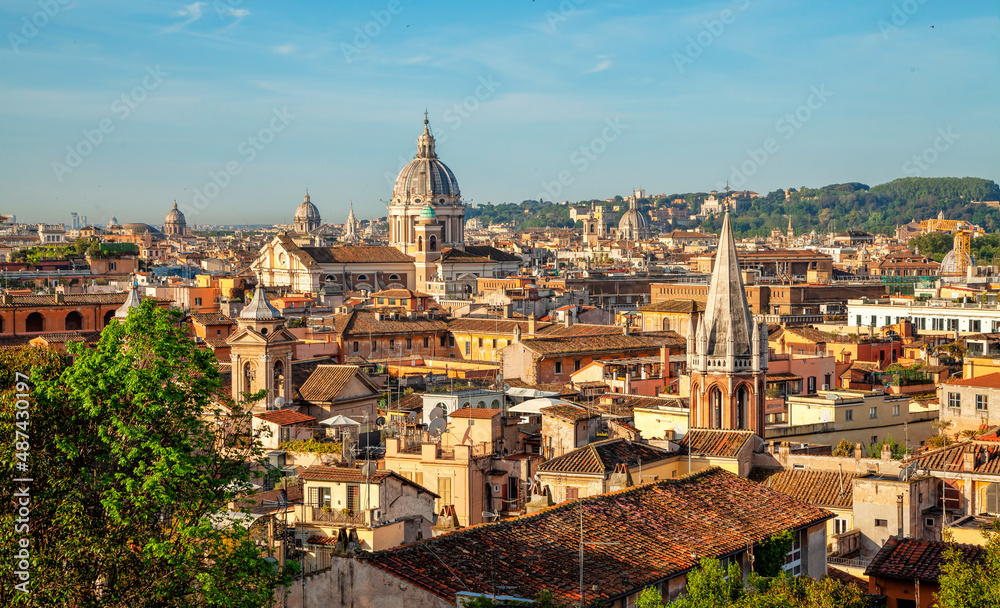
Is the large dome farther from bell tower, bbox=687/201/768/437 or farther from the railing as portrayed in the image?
the railing

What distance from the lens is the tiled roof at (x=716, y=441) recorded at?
22.5 meters

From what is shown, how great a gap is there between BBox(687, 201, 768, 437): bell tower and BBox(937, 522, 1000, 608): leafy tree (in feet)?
36.8

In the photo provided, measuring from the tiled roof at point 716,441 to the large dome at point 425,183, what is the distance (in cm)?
9120

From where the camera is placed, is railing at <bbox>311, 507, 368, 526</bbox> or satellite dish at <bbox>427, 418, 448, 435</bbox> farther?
satellite dish at <bbox>427, 418, 448, 435</bbox>

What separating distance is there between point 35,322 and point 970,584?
37.6m

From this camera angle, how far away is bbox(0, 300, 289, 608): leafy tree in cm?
1224

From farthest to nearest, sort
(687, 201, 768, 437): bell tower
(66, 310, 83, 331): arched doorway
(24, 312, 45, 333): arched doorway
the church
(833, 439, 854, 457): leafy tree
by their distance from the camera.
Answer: the church < (66, 310, 83, 331): arched doorway < (24, 312, 45, 333): arched doorway < (687, 201, 768, 437): bell tower < (833, 439, 854, 457): leafy tree

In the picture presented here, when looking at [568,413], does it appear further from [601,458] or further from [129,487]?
[129,487]

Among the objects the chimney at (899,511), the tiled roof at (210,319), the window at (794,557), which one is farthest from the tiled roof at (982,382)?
the tiled roof at (210,319)

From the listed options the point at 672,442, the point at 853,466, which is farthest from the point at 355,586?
the point at 853,466

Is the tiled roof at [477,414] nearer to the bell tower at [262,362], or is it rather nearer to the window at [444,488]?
the window at [444,488]

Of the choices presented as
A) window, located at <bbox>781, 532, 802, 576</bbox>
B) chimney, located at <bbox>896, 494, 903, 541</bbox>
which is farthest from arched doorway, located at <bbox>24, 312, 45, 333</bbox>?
window, located at <bbox>781, 532, 802, 576</bbox>

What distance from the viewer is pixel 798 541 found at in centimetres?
1838

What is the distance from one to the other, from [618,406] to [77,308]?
24491mm
